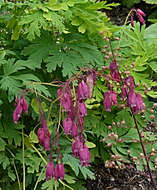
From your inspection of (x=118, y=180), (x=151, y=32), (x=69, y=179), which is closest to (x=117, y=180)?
(x=118, y=180)

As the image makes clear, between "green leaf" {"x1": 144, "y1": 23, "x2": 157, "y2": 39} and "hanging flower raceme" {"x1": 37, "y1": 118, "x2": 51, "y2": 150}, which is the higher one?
"green leaf" {"x1": 144, "y1": 23, "x2": 157, "y2": 39}

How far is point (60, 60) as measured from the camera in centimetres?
221

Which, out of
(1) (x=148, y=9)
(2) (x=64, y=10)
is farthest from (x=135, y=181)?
(1) (x=148, y=9)

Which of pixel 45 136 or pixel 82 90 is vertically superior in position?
pixel 82 90

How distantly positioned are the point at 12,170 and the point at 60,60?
2.71ft

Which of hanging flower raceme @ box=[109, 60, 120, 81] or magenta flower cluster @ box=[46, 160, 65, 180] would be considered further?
hanging flower raceme @ box=[109, 60, 120, 81]

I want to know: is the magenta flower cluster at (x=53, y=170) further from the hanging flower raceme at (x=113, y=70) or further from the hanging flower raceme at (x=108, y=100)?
the hanging flower raceme at (x=113, y=70)

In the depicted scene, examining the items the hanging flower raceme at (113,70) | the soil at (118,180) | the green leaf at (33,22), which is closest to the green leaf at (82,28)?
the green leaf at (33,22)

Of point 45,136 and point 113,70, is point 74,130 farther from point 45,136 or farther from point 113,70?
point 113,70

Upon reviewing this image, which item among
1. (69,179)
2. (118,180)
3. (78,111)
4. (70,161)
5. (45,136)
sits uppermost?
(78,111)

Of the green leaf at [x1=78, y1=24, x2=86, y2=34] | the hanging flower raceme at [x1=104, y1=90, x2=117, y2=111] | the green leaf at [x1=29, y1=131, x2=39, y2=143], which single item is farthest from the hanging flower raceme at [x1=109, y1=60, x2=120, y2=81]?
the green leaf at [x1=29, y1=131, x2=39, y2=143]

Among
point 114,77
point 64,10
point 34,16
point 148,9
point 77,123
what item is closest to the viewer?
point 77,123

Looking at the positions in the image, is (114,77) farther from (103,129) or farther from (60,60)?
(103,129)

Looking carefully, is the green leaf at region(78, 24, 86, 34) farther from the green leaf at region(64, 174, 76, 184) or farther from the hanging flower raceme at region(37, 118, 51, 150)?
the green leaf at region(64, 174, 76, 184)
